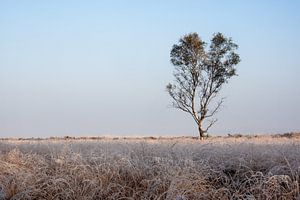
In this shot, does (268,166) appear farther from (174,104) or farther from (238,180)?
(174,104)

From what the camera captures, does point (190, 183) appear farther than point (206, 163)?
No

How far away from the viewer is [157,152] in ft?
37.9

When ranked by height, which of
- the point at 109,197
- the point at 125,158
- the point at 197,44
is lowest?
the point at 109,197

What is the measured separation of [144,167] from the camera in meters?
9.35

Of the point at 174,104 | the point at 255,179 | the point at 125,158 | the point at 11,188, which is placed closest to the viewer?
the point at 255,179

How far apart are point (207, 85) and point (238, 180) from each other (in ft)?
71.5

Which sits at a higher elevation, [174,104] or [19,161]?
[174,104]

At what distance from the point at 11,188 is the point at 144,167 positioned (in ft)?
7.71

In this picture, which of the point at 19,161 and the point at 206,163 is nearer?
the point at 206,163

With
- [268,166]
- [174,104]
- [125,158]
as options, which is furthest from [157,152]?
[174,104]

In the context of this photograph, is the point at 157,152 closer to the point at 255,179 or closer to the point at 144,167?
the point at 144,167

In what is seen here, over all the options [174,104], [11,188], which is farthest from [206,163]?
[174,104]

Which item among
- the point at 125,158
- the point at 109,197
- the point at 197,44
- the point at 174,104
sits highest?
the point at 197,44

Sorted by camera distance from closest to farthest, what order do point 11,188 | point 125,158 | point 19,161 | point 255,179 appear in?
point 255,179 → point 11,188 → point 125,158 → point 19,161
